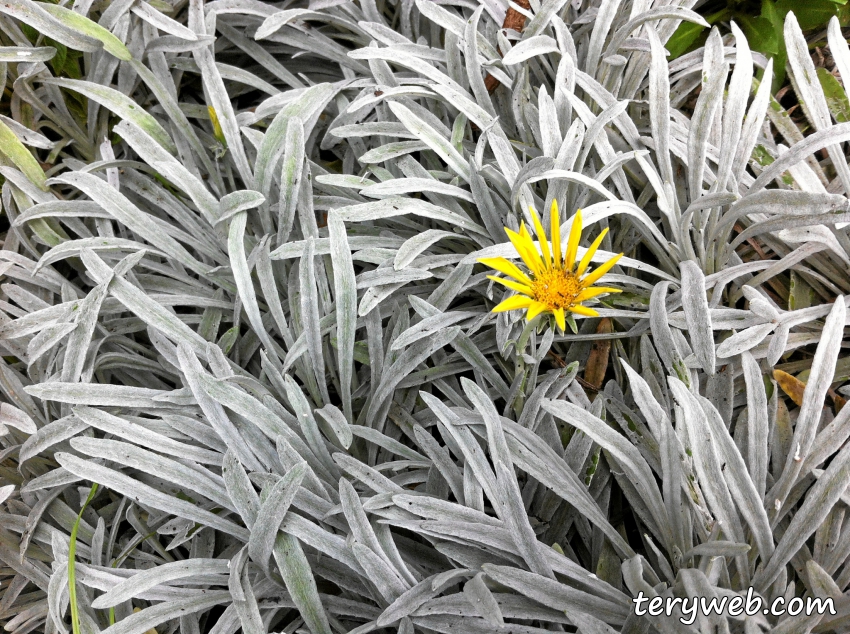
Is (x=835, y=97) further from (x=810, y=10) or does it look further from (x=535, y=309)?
(x=535, y=309)

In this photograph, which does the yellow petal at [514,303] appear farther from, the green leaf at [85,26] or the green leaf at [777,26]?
the green leaf at [85,26]

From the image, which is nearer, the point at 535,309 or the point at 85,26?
the point at 535,309

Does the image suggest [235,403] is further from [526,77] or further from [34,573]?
[526,77]

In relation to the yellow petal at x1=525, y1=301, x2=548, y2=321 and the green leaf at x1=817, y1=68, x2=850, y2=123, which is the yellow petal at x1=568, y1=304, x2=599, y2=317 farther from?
the green leaf at x1=817, y1=68, x2=850, y2=123

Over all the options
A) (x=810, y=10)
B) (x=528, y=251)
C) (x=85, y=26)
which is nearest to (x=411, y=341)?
(x=528, y=251)

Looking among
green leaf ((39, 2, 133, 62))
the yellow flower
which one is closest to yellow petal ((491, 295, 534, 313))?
the yellow flower

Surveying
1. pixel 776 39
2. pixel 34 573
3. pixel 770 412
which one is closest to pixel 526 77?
pixel 776 39

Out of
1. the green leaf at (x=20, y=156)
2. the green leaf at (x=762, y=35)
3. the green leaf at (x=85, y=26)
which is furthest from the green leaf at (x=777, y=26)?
the green leaf at (x=20, y=156)
